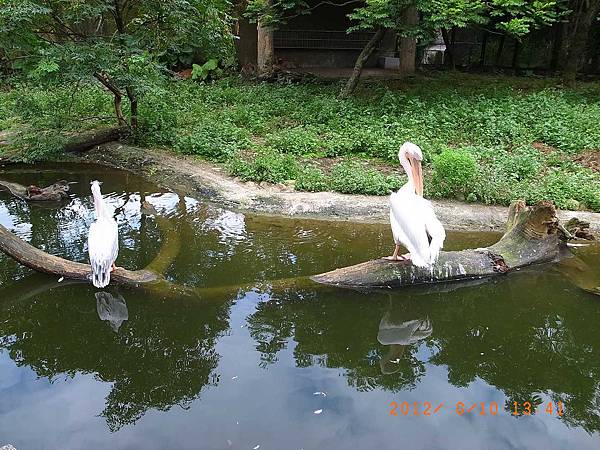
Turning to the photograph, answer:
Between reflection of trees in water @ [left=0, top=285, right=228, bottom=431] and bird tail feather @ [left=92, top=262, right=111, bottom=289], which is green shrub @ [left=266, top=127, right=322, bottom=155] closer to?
reflection of trees in water @ [left=0, top=285, right=228, bottom=431]

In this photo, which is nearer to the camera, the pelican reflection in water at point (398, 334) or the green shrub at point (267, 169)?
the pelican reflection in water at point (398, 334)

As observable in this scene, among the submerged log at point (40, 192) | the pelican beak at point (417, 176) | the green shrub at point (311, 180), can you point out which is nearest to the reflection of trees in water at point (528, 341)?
the pelican beak at point (417, 176)

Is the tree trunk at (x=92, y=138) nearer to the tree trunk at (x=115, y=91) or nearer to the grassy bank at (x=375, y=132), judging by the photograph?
the tree trunk at (x=115, y=91)

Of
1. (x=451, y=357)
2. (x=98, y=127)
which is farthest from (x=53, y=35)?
(x=451, y=357)

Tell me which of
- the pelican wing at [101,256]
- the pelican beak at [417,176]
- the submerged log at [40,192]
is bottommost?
the submerged log at [40,192]

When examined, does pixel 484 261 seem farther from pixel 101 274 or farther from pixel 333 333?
pixel 101 274

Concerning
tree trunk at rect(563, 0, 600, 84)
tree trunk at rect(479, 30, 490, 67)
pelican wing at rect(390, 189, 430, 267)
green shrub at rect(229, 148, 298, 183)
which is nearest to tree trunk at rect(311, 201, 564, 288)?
pelican wing at rect(390, 189, 430, 267)

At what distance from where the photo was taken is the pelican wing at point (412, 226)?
4.77m

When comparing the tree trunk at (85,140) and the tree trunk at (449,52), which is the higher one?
the tree trunk at (449,52)

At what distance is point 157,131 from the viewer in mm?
10047

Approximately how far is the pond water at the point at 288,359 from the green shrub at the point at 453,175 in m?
Result: 1.70

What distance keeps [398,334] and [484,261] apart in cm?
123

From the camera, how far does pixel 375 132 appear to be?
9.45 m

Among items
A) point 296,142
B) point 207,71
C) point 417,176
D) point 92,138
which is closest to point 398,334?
point 417,176
